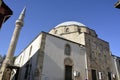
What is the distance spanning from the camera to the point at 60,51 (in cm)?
1522

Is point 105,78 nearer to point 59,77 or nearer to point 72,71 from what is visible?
point 72,71

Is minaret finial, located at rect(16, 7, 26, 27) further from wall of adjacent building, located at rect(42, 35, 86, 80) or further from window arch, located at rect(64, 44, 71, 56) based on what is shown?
window arch, located at rect(64, 44, 71, 56)

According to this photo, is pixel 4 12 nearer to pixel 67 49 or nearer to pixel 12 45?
pixel 12 45

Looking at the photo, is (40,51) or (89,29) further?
(89,29)

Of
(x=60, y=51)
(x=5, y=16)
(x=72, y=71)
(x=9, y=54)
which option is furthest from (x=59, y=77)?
(x=5, y=16)

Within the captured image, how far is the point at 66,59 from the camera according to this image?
15.2 m

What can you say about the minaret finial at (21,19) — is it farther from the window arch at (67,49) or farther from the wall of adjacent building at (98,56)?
the wall of adjacent building at (98,56)

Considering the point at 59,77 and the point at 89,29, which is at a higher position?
the point at 89,29

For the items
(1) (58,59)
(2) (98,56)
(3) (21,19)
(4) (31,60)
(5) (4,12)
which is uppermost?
(3) (21,19)

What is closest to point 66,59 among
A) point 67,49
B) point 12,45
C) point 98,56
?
point 67,49

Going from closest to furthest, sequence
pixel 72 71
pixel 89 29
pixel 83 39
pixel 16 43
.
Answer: pixel 72 71 → pixel 16 43 → pixel 83 39 → pixel 89 29

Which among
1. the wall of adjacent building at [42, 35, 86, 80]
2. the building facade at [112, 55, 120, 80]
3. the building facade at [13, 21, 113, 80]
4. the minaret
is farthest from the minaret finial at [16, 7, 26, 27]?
the building facade at [112, 55, 120, 80]

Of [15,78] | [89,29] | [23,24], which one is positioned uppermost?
[89,29]

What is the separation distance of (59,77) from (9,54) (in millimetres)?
6733
